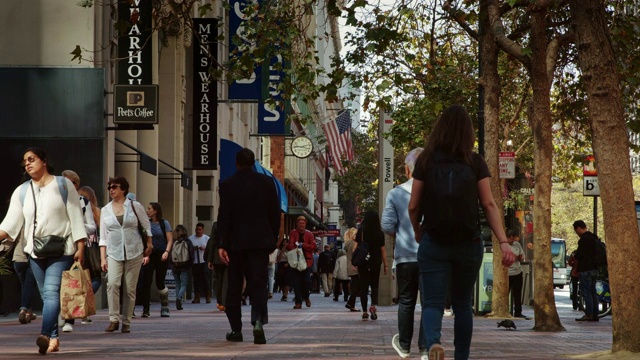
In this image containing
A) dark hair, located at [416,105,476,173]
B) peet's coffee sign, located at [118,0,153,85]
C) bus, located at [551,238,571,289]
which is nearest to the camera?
dark hair, located at [416,105,476,173]

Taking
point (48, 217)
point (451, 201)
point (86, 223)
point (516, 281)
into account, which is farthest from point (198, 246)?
point (451, 201)

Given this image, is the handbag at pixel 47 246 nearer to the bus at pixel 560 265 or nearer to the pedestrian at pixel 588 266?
the pedestrian at pixel 588 266

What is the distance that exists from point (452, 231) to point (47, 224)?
4166mm

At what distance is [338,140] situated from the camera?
140 ft

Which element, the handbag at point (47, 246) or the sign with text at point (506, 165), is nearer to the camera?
the handbag at point (47, 246)

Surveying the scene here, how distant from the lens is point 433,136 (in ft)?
27.3

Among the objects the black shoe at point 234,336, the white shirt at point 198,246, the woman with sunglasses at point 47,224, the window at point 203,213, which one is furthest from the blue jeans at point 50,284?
the window at point 203,213

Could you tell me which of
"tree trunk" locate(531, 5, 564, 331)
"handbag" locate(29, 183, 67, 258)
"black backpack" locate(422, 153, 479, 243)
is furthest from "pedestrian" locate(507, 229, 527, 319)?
"black backpack" locate(422, 153, 479, 243)

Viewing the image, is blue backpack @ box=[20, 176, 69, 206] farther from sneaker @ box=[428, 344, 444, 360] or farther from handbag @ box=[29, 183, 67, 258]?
sneaker @ box=[428, 344, 444, 360]

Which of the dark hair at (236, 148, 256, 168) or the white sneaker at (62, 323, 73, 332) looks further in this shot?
the white sneaker at (62, 323, 73, 332)

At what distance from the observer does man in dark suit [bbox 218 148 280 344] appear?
481 inches

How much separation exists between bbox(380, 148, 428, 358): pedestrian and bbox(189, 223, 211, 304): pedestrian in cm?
1703

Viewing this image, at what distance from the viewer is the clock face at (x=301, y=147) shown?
5225cm

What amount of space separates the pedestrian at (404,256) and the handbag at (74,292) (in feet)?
8.46
